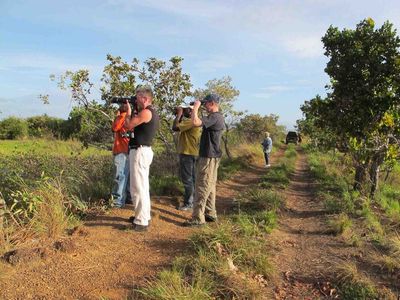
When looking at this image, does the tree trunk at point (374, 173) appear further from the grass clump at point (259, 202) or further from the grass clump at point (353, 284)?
the grass clump at point (353, 284)

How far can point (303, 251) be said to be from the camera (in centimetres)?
584

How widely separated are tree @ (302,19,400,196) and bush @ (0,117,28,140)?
3576cm

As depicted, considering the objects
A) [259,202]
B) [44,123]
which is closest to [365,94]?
[259,202]

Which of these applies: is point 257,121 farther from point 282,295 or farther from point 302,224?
point 282,295

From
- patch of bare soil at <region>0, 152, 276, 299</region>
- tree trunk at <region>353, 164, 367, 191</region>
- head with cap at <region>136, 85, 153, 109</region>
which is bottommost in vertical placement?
patch of bare soil at <region>0, 152, 276, 299</region>

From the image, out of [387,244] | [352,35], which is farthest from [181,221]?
[352,35]

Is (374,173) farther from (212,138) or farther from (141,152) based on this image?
(141,152)

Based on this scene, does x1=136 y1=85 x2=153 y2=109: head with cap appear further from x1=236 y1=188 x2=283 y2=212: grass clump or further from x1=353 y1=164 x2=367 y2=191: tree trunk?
x1=353 y1=164 x2=367 y2=191: tree trunk

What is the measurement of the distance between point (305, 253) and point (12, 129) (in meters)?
40.2

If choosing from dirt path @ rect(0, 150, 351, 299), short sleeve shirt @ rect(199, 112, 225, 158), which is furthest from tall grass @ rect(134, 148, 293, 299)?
short sleeve shirt @ rect(199, 112, 225, 158)

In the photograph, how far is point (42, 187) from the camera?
5828 mm

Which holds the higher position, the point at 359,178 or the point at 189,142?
the point at 189,142

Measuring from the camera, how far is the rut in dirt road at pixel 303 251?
4602 mm

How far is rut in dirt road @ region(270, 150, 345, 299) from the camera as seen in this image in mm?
4602
